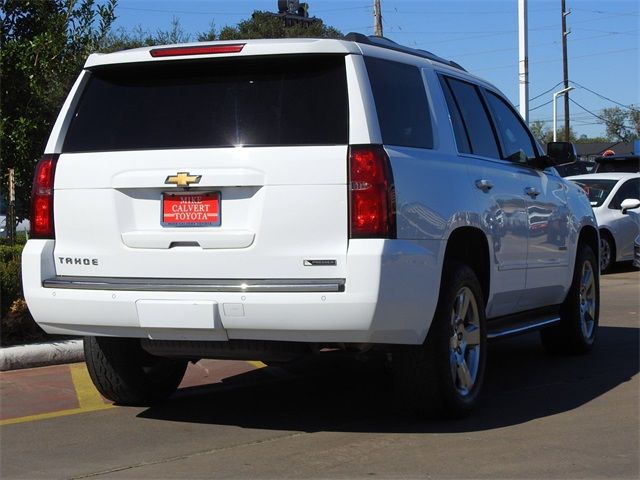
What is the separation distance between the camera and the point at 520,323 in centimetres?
718

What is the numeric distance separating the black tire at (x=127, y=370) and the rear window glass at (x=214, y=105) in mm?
1292

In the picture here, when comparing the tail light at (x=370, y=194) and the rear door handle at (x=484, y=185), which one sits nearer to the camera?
the tail light at (x=370, y=194)

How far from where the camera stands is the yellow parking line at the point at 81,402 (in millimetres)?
6465

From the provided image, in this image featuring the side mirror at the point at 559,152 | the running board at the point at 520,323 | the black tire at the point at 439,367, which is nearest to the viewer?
the black tire at the point at 439,367

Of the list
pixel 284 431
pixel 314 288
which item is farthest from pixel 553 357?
pixel 314 288

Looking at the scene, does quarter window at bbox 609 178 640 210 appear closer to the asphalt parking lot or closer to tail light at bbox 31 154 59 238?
the asphalt parking lot

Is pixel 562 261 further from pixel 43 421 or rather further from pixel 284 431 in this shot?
pixel 43 421

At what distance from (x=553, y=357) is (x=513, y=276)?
6.06 ft

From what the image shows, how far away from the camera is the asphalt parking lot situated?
16.8ft

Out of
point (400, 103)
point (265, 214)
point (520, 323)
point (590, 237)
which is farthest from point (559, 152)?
point (265, 214)

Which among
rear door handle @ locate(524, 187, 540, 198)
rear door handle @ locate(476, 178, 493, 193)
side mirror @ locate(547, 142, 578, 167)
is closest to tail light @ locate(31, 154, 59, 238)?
rear door handle @ locate(476, 178, 493, 193)

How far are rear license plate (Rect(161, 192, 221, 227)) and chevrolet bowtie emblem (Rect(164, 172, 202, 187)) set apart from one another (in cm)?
7

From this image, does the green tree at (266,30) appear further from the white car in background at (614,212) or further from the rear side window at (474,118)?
the rear side window at (474,118)

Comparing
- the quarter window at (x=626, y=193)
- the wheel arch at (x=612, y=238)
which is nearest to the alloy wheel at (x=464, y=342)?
the wheel arch at (x=612, y=238)
